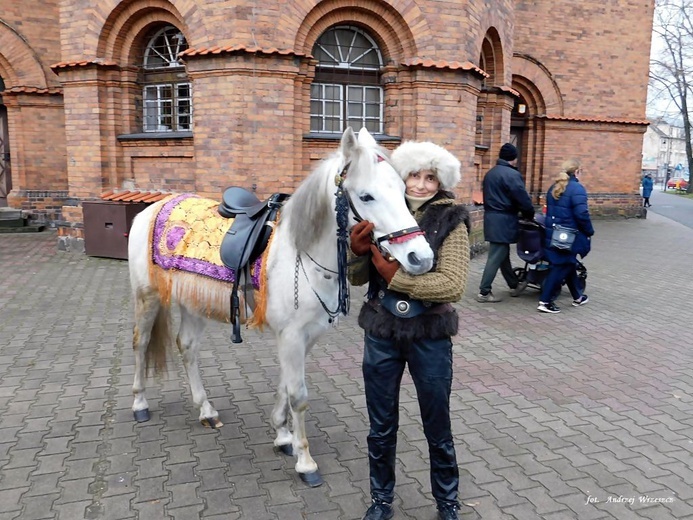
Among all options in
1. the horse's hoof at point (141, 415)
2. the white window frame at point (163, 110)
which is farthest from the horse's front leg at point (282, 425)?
the white window frame at point (163, 110)

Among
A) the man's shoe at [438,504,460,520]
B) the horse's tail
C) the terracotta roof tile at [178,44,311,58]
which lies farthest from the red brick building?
the man's shoe at [438,504,460,520]

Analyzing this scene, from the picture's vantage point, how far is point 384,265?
2750mm

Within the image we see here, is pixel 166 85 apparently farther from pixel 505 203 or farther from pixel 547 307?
pixel 547 307

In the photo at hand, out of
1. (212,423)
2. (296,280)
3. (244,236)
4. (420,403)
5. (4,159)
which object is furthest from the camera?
(4,159)

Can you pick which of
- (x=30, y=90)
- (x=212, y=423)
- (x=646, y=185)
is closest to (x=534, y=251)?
(x=212, y=423)

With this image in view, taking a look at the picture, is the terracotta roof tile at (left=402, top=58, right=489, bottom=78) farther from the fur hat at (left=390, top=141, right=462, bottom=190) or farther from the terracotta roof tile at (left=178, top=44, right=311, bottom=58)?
the fur hat at (left=390, top=141, right=462, bottom=190)

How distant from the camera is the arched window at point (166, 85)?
1082 cm

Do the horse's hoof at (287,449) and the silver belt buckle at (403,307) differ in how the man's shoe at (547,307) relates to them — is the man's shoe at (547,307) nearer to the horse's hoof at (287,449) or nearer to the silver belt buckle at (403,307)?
the horse's hoof at (287,449)

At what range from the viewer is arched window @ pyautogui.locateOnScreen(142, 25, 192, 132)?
1082 centimetres

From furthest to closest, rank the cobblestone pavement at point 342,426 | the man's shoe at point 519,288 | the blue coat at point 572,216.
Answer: the man's shoe at point 519,288
the blue coat at point 572,216
the cobblestone pavement at point 342,426

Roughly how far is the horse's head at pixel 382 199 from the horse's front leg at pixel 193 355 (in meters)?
2.09

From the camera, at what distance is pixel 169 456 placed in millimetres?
3834

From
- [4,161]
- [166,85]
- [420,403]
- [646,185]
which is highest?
[166,85]

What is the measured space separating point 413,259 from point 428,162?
507 mm
